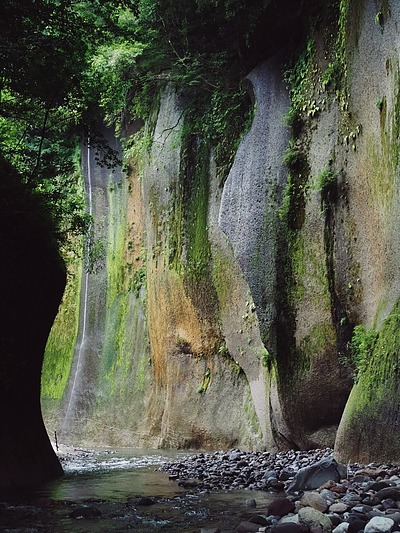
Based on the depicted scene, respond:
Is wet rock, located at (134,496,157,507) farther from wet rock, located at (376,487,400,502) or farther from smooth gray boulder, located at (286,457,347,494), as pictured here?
wet rock, located at (376,487,400,502)

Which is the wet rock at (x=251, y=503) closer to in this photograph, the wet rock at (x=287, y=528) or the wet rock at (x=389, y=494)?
the wet rock at (x=389, y=494)

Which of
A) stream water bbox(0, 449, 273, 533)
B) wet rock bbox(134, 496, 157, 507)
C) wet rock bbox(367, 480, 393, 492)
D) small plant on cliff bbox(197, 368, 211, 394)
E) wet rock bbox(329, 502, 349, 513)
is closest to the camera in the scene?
wet rock bbox(329, 502, 349, 513)

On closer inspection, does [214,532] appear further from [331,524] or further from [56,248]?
[56,248]

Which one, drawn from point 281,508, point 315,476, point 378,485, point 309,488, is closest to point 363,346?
point 315,476

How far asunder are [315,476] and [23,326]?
453 cm

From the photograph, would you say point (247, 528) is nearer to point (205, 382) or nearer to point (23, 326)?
point (23, 326)

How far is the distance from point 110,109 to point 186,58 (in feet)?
7.61

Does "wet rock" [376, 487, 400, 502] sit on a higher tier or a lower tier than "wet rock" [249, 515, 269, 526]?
higher

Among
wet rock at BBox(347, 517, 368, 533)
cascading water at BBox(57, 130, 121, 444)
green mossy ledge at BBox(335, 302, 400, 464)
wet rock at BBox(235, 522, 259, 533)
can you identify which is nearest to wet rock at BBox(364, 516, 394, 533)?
wet rock at BBox(347, 517, 368, 533)

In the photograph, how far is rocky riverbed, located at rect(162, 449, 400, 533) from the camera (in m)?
5.12

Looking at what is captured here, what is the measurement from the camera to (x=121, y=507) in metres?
6.96

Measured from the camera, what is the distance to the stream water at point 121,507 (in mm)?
5871

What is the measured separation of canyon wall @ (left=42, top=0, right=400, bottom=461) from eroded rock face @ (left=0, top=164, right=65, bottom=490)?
14.0 feet

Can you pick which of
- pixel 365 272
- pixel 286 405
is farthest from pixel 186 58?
pixel 286 405
